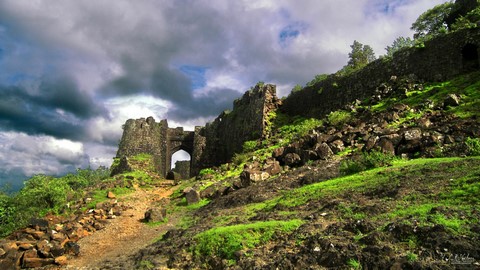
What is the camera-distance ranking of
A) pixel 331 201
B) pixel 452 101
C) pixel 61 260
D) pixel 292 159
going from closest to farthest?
1. pixel 331 201
2. pixel 61 260
3. pixel 452 101
4. pixel 292 159

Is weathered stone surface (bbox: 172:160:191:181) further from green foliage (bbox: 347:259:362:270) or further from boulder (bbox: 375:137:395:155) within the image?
green foliage (bbox: 347:259:362:270)

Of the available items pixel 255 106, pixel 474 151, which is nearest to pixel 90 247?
pixel 474 151

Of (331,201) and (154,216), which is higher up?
(331,201)

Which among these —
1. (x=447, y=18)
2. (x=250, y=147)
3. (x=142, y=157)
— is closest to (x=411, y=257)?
(x=250, y=147)

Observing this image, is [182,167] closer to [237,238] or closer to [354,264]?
[237,238]

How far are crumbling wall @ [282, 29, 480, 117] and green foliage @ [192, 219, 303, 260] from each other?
17.1m

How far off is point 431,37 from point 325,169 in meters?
13.6

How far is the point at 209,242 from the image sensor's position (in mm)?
9148

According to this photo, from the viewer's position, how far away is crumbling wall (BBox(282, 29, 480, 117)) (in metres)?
20.4

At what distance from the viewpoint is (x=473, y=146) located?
1155 centimetres

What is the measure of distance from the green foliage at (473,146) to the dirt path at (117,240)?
37.6 feet

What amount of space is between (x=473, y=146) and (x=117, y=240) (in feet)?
44.4

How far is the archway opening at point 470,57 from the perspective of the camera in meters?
20.1

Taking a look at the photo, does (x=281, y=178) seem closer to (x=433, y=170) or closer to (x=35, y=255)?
(x=433, y=170)
